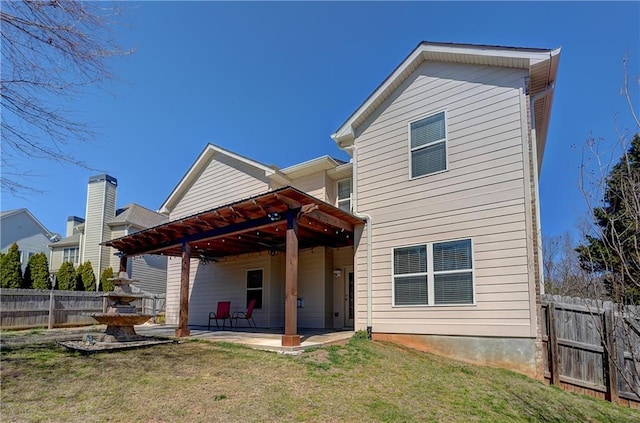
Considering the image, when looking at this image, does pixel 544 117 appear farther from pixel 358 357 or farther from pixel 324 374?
pixel 324 374

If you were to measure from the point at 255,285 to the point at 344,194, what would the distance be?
14.7ft

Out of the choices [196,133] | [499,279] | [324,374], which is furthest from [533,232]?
[196,133]

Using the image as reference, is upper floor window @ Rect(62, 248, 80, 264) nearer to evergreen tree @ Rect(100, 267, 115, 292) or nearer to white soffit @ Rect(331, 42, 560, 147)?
evergreen tree @ Rect(100, 267, 115, 292)

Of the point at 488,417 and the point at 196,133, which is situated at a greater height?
the point at 196,133

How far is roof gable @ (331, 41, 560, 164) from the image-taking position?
25.8 feet

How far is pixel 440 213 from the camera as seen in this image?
8.59 meters

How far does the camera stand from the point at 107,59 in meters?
5.79

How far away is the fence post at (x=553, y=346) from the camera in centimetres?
712

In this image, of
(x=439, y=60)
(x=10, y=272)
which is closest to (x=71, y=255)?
(x=10, y=272)

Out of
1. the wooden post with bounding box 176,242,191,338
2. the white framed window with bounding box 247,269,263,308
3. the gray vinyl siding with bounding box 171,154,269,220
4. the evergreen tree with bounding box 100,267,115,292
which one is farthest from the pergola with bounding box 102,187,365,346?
the evergreen tree with bounding box 100,267,115,292

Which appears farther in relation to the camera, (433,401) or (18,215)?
(18,215)

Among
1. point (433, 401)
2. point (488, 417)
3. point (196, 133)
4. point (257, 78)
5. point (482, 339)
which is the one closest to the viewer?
point (488, 417)

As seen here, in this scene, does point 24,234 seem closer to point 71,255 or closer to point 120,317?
point 71,255

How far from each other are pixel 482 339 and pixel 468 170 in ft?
11.1
